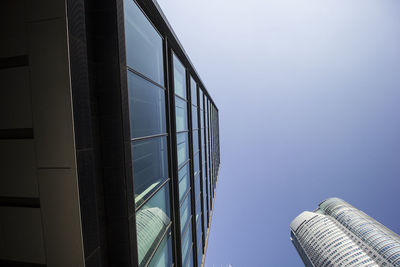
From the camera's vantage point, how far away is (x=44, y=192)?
4.33 metres

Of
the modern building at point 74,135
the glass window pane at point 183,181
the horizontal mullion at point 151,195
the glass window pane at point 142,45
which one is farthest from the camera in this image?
the glass window pane at point 183,181

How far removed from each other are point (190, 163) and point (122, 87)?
10225 millimetres

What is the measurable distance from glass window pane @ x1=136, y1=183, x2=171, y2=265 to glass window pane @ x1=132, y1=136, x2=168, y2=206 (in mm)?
491

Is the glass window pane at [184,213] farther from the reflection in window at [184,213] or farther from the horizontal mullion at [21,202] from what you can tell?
the horizontal mullion at [21,202]

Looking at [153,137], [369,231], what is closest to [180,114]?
[153,137]

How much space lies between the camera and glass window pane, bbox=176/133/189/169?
39.3 ft

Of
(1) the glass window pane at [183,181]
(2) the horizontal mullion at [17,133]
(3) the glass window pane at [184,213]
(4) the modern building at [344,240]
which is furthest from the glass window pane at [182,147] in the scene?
(4) the modern building at [344,240]

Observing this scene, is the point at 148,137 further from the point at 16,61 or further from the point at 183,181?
the point at 183,181

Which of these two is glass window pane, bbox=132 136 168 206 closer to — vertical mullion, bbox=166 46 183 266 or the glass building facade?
the glass building facade

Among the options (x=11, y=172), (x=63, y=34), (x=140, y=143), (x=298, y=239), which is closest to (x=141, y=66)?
(x=140, y=143)

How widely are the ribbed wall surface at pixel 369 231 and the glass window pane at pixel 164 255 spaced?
162 metres

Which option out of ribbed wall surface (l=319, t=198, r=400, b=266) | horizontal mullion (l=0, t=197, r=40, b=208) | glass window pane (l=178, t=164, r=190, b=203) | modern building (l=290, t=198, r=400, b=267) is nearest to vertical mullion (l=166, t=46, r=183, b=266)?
glass window pane (l=178, t=164, r=190, b=203)

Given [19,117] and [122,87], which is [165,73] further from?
[19,117]

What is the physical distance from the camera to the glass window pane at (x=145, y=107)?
6598 mm
